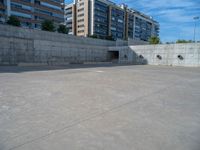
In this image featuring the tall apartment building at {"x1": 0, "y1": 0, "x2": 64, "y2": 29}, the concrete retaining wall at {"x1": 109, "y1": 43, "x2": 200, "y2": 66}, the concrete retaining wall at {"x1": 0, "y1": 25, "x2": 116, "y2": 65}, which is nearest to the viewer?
the concrete retaining wall at {"x1": 0, "y1": 25, "x2": 116, "y2": 65}

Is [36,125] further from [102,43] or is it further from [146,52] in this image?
[102,43]

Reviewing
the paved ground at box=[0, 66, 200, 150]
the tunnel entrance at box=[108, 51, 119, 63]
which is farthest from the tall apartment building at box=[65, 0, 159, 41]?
the paved ground at box=[0, 66, 200, 150]

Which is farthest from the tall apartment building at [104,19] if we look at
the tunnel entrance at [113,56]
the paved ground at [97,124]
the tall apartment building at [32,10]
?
the paved ground at [97,124]

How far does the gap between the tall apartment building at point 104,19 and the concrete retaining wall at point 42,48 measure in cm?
3632

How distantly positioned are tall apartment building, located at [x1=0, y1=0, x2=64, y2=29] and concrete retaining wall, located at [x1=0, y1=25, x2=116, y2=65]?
26926 mm

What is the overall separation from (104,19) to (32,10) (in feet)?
115

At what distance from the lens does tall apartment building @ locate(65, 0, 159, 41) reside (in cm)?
7156

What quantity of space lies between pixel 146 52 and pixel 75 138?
26.8m

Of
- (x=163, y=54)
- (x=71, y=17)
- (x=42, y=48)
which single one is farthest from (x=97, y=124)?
(x=71, y=17)

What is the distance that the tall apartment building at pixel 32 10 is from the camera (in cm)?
4319

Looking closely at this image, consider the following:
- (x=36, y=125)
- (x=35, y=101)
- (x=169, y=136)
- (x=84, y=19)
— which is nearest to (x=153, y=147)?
(x=169, y=136)

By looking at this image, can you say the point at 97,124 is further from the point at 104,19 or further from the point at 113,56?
the point at 104,19

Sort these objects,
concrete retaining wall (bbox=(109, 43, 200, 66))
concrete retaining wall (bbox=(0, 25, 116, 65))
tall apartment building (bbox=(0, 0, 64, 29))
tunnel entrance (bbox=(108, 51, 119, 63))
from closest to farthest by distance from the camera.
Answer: concrete retaining wall (bbox=(0, 25, 116, 65)) → concrete retaining wall (bbox=(109, 43, 200, 66)) → tunnel entrance (bbox=(108, 51, 119, 63)) → tall apartment building (bbox=(0, 0, 64, 29))

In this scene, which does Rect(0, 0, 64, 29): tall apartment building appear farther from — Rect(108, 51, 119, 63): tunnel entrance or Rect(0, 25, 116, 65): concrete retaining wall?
Rect(108, 51, 119, 63): tunnel entrance
